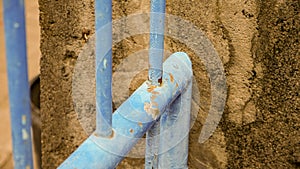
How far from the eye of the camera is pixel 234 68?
1.08m

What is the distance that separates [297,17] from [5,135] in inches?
97.2

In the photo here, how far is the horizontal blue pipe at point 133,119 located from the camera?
745mm

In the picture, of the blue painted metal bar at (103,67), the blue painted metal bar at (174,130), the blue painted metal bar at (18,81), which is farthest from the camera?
the blue painted metal bar at (174,130)

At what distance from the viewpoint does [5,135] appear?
10.4ft

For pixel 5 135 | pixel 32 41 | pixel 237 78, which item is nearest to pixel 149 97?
pixel 237 78

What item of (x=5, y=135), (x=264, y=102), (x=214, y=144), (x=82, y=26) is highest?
(x=82, y=26)

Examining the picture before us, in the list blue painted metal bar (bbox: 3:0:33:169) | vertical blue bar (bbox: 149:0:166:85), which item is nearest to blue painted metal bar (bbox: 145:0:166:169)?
vertical blue bar (bbox: 149:0:166:85)

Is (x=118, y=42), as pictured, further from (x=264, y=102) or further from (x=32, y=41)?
(x=32, y=41)

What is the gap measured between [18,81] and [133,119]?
0.33 meters

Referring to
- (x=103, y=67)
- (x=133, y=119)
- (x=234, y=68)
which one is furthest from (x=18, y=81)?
(x=234, y=68)

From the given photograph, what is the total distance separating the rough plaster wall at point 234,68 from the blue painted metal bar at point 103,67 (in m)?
0.38

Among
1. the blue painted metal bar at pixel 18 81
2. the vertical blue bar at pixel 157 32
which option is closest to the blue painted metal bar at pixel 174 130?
the vertical blue bar at pixel 157 32

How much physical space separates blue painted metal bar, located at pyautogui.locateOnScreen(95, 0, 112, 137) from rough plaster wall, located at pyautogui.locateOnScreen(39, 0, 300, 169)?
38 centimetres

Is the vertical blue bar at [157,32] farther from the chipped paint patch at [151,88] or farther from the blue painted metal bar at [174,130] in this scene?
the blue painted metal bar at [174,130]
